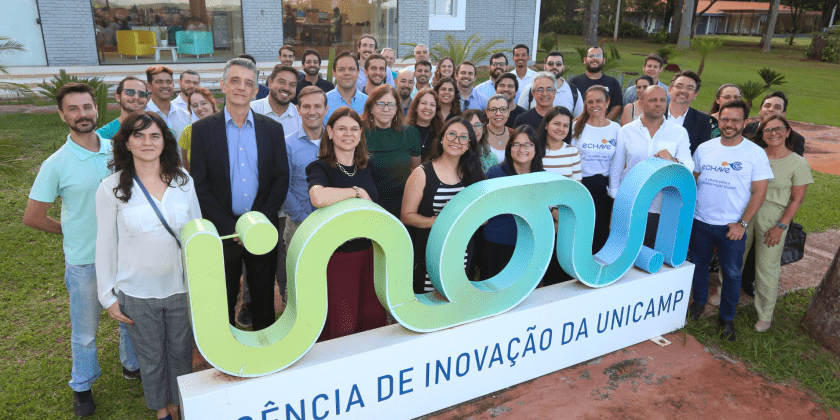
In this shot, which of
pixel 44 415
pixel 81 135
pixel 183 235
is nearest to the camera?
pixel 183 235

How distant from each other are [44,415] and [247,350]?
1.80 m

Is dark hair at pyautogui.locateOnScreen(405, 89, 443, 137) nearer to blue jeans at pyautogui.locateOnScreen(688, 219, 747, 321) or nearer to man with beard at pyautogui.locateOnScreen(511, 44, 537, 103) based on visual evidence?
blue jeans at pyautogui.locateOnScreen(688, 219, 747, 321)

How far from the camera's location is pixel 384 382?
3.52m

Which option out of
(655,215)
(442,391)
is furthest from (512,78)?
(442,391)

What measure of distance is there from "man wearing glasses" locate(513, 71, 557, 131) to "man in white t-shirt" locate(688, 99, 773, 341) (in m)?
1.47

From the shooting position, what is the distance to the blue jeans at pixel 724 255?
4777 millimetres

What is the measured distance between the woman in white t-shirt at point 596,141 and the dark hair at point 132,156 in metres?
3.50

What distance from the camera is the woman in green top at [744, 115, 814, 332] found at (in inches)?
185

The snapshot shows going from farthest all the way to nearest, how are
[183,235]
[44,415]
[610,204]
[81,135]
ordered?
[610,204] → [44,415] → [81,135] → [183,235]

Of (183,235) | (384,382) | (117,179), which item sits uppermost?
(117,179)

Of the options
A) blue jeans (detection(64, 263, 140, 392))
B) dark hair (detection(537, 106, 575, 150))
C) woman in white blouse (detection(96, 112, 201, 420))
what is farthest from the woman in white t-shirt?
blue jeans (detection(64, 263, 140, 392))

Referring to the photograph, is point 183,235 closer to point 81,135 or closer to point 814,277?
point 81,135

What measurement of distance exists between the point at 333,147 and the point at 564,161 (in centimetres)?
205

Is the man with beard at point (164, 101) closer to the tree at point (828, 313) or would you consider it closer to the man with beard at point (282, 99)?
the man with beard at point (282, 99)
